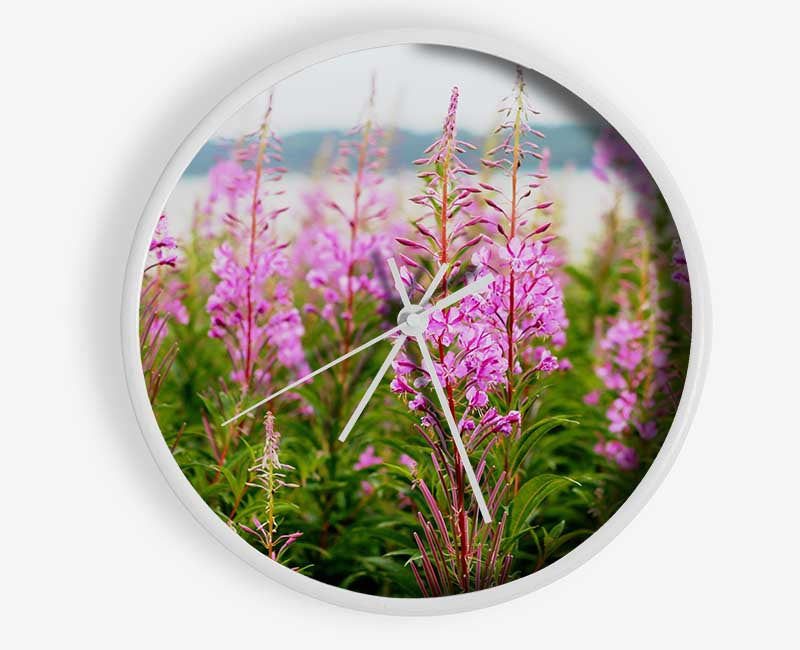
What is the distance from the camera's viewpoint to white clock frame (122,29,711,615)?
917 millimetres

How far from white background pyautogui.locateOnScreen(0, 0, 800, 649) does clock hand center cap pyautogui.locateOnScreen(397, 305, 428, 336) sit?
1.07 feet

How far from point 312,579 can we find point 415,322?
0.33 m

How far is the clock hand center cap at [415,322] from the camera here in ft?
3.10

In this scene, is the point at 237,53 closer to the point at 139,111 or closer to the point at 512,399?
the point at 139,111

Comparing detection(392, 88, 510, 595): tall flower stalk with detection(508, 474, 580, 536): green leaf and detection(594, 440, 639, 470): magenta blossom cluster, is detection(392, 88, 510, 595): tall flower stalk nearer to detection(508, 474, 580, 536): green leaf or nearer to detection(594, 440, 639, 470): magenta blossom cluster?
detection(508, 474, 580, 536): green leaf

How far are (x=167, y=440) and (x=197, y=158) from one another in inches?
12.6

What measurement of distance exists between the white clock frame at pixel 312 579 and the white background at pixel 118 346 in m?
0.04

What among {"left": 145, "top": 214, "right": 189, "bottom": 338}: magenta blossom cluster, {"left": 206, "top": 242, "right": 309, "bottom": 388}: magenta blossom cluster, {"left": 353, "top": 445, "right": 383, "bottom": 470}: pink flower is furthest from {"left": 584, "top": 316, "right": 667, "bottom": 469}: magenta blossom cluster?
{"left": 145, "top": 214, "right": 189, "bottom": 338}: magenta blossom cluster

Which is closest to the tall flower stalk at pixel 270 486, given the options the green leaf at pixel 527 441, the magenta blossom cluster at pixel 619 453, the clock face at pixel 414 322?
the clock face at pixel 414 322

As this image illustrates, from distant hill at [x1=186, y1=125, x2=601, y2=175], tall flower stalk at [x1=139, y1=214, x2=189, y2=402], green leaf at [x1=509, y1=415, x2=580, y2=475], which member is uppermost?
distant hill at [x1=186, y1=125, x2=601, y2=175]

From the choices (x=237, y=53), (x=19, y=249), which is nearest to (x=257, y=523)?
(x=19, y=249)

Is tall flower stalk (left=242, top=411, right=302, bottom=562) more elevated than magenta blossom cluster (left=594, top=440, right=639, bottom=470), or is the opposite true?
magenta blossom cluster (left=594, top=440, right=639, bottom=470)

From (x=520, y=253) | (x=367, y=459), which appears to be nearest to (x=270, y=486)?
(x=367, y=459)

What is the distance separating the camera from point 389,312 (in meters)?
0.97
